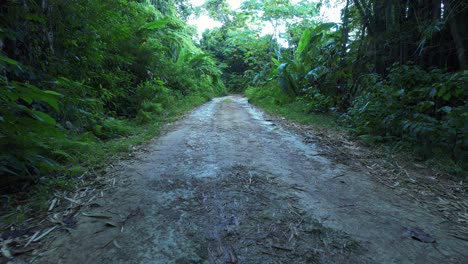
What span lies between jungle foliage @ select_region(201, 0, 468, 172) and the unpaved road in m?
1.52

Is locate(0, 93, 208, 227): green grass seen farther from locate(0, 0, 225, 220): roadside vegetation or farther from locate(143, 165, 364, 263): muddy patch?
locate(143, 165, 364, 263): muddy patch

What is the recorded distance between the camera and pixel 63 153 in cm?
300

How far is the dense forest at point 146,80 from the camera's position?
8.77 feet

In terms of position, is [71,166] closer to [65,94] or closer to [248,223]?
[65,94]

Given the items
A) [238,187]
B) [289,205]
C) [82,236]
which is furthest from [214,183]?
[82,236]

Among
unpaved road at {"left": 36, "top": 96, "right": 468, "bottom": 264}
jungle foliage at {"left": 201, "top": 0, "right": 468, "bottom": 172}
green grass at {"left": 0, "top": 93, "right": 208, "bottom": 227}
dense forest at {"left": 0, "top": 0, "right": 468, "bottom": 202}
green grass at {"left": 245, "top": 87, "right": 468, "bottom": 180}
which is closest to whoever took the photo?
unpaved road at {"left": 36, "top": 96, "right": 468, "bottom": 264}

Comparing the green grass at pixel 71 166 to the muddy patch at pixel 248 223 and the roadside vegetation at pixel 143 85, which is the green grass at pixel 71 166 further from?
the muddy patch at pixel 248 223

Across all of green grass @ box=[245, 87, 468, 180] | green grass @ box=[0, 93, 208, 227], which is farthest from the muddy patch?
green grass @ box=[245, 87, 468, 180]

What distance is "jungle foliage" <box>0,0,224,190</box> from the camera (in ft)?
7.55

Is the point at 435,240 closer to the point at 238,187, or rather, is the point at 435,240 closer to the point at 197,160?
the point at 238,187

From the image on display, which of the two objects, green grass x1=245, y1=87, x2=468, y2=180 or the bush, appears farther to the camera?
the bush

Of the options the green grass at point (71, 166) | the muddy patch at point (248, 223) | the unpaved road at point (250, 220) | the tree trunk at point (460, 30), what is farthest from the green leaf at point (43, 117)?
the tree trunk at point (460, 30)

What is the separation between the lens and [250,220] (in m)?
1.96

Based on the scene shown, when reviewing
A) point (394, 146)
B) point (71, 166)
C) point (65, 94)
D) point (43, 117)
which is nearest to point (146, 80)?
point (65, 94)
